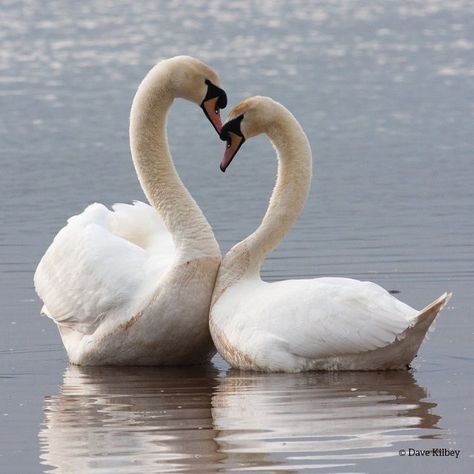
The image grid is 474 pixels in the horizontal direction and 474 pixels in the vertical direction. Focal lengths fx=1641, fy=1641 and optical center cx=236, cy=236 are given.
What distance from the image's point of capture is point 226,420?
29.9 ft

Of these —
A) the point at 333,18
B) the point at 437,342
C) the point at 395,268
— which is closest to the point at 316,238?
the point at 395,268

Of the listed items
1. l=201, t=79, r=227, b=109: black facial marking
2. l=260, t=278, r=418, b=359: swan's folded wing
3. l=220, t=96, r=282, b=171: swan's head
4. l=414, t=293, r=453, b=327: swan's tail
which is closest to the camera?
l=414, t=293, r=453, b=327: swan's tail

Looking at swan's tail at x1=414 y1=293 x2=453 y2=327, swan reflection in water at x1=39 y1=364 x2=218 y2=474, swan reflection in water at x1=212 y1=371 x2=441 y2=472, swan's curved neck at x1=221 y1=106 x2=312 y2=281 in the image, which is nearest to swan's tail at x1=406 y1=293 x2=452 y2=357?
swan's tail at x1=414 y1=293 x2=453 y2=327

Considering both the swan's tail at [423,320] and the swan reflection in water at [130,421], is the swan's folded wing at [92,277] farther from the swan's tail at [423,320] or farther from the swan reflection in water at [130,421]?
the swan's tail at [423,320]

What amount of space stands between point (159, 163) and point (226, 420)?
3108mm

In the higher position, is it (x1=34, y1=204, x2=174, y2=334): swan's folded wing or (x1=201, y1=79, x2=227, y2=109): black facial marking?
(x1=201, y1=79, x2=227, y2=109): black facial marking

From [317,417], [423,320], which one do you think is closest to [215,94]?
[423,320]

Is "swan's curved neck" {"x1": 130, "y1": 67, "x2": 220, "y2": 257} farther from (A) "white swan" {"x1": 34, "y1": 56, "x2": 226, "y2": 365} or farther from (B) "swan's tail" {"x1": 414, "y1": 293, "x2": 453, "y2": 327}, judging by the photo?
(B) "swan's tail" {"x1": 414, "y1": 293, "x2": 453, "y2": 327}

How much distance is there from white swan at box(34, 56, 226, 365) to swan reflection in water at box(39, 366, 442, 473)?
0.79ft

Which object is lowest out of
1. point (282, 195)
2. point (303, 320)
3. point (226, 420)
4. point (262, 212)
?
point (262, 212)

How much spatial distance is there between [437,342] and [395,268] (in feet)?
7.46
